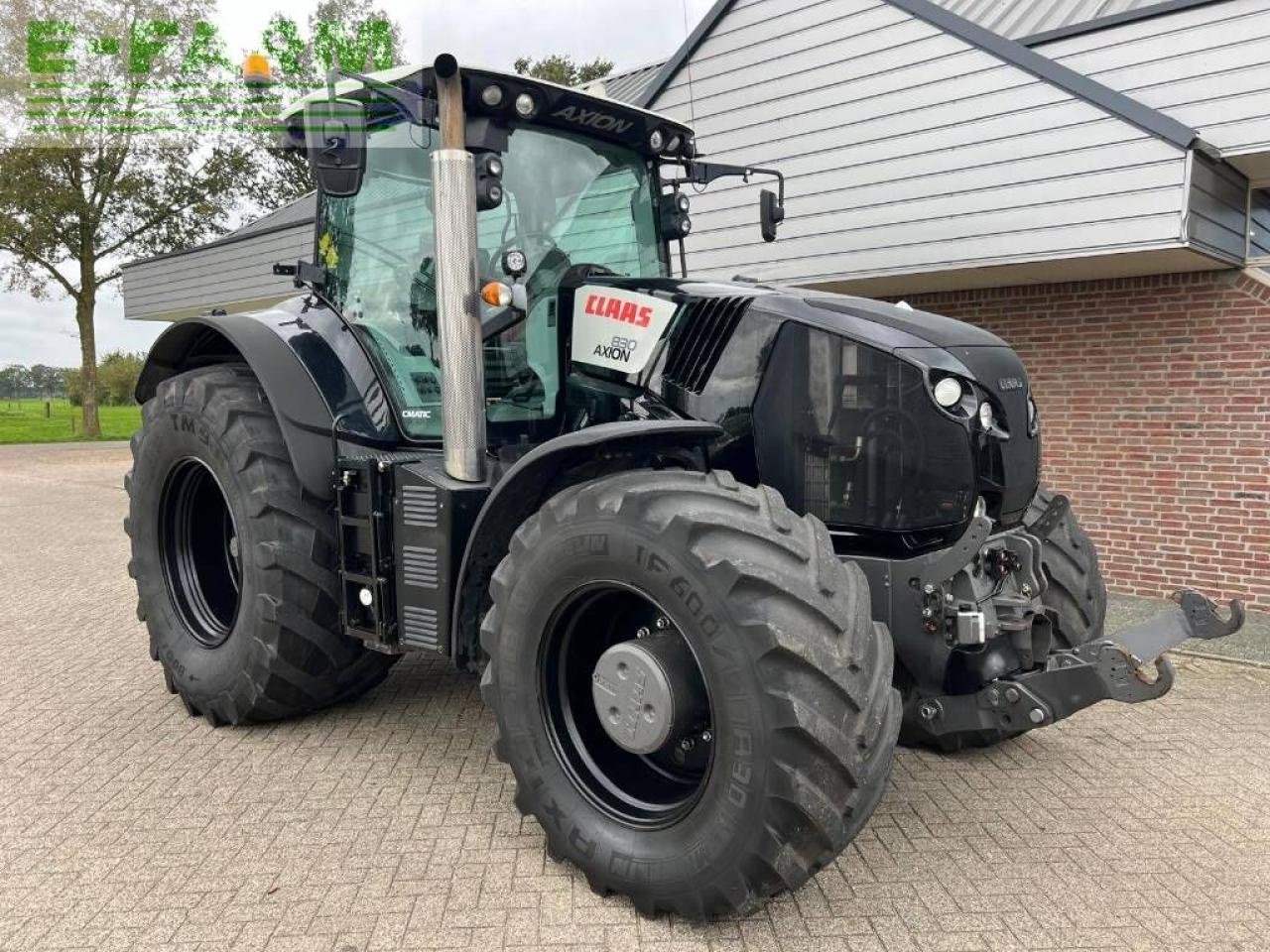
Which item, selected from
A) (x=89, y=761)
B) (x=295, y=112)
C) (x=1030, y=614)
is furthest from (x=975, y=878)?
(x=295, y=112)

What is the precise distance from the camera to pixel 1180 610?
3.27 m

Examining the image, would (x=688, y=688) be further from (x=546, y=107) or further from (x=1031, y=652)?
(x=546, y=107)

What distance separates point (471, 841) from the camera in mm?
3213

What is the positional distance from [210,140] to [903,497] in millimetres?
22861

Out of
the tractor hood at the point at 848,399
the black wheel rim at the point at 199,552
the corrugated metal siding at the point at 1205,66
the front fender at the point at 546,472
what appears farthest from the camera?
the corrugated metal siding at the point at 1205,66

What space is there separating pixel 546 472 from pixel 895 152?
500cm

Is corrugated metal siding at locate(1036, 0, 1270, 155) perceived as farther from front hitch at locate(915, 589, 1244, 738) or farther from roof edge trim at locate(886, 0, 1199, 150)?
front hitch at locate(915, 589, 1244, 738)

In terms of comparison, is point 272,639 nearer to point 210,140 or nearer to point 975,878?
point 975,878

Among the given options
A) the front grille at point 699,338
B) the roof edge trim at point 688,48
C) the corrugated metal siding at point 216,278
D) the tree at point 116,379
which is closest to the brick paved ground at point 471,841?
the front grille at point 699,338

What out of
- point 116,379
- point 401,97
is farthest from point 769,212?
point 116,379

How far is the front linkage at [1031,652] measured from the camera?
2809 millimetres

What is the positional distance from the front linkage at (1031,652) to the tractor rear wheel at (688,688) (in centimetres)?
45

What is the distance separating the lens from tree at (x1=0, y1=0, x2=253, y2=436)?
2061 cm

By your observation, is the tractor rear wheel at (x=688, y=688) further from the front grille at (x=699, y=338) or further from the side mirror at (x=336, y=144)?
the side mirror at (x=336, y=144)
